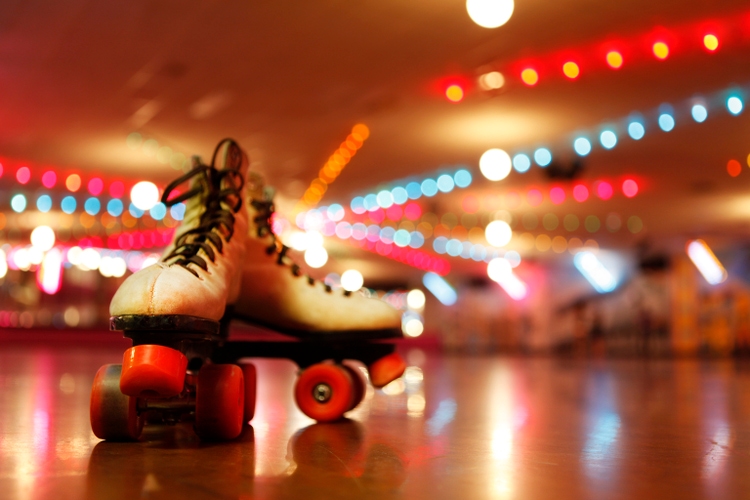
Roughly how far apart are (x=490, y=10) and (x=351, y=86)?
221 cm

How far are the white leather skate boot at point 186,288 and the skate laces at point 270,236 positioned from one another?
4.8 inches

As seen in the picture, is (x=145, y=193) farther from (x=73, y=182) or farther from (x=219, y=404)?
(x=219, y=404)

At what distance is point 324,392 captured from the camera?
1658 millimetres

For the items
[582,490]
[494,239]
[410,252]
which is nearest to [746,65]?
[582,490]

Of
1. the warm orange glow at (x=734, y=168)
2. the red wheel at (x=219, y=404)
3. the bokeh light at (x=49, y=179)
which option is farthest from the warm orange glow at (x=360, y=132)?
the red wheel at (x=219, y=404)

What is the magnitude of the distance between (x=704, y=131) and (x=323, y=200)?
5.52m

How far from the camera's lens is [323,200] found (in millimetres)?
11016

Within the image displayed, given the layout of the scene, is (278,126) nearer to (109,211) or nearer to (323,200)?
(323,200)

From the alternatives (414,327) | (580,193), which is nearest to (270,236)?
(580,193)

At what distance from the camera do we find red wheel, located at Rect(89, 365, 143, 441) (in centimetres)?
120

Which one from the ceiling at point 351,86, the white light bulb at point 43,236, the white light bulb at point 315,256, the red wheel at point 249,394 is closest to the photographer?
the red wheel at point 249,394

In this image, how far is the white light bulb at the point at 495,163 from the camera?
8086 millimetres

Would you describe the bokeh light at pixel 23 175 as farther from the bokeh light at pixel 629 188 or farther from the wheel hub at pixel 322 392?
the wheel hub at pixel 322 392

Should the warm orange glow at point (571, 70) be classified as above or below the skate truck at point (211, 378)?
above
